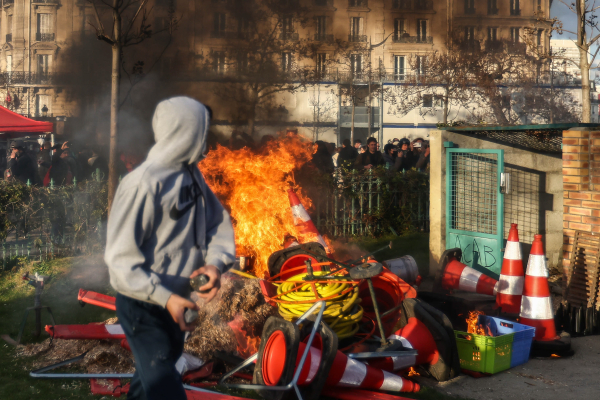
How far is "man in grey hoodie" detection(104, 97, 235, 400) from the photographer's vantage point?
2453 millimetres

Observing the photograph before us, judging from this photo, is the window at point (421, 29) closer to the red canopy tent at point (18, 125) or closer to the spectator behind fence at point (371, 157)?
the spectator behind fence at point (371, 157)

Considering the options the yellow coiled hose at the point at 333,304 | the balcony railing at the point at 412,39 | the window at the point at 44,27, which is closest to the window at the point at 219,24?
the balcony railing at the point at 412,39

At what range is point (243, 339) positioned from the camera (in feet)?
16.9

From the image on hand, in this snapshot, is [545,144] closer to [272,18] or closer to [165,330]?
[165,330]

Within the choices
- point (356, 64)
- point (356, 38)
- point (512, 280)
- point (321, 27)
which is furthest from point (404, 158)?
point (356, 64)

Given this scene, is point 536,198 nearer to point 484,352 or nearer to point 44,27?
point 484,352

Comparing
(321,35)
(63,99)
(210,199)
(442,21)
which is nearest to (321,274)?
(210,199)

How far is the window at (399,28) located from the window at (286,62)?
412 cm

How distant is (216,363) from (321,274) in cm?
128

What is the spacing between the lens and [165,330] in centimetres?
261

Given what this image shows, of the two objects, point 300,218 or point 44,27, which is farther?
point 44,27

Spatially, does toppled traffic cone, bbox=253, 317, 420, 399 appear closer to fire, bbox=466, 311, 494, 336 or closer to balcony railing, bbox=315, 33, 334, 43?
fire, bbox=466, 311, 494, 336

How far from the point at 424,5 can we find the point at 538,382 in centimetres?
1885

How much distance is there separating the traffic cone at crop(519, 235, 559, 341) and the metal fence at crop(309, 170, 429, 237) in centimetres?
651
